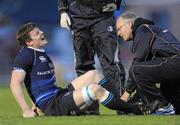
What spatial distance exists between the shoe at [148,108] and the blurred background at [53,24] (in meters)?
11.7

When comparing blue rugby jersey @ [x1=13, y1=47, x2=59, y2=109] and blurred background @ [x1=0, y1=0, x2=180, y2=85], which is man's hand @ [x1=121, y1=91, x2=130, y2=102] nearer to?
blue rugby jersey @ [x1=13, y1=47, x2=59, y2=109]

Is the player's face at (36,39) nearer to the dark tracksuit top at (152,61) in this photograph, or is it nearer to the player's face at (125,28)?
the player's face at (125,28)

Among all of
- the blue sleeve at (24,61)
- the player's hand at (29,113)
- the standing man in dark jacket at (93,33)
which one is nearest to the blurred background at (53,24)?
the standing man in dark jacket at (93,33)

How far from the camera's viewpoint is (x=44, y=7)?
21828 millimetres

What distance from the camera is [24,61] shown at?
28.0 ft

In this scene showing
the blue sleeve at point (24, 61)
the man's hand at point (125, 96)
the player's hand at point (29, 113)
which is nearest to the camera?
the player's hand at point (29, 113)

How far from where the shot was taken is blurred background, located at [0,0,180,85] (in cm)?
2058

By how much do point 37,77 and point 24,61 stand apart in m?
0.26

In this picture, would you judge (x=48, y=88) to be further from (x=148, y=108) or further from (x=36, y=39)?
(x=148, y=108)

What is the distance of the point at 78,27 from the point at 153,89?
1.59m

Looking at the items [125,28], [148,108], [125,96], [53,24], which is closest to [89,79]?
[125,96]

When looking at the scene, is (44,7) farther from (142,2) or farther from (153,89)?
(153,89)

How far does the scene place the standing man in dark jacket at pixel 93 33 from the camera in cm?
945

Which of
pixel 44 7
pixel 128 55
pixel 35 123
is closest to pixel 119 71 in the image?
pixel 35 123
